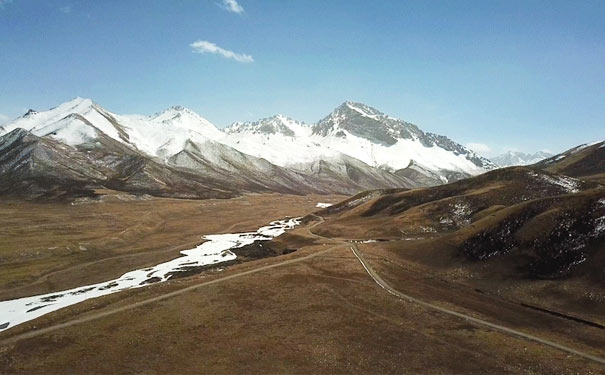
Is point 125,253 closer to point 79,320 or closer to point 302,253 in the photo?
point 302,253

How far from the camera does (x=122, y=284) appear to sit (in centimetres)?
9475

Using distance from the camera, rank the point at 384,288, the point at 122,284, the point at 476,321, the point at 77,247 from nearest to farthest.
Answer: the point at 476,321, the point at 384,288, the point at 122,284, the point at 77,247

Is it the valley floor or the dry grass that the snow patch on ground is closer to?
the valley floor

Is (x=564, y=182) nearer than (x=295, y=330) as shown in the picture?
No

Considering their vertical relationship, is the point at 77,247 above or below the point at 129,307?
above

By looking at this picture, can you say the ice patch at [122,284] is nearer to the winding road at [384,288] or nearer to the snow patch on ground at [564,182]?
the winding road at [384,288]

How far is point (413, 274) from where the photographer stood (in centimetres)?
8312

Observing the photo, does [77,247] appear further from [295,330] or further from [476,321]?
[476,321]

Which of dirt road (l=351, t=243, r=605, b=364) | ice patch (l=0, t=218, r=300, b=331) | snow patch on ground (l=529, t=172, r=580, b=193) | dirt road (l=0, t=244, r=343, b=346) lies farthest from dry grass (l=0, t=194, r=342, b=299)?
snow patch on ground (l=529, t=172, r=580, b=193)

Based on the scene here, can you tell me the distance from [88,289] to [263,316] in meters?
55.8

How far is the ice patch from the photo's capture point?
7581 cm

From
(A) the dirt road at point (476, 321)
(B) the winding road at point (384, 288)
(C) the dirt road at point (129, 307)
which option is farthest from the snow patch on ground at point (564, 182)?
(C) the dirt road at point (129, 307)

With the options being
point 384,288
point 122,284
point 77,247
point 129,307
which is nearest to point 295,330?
point 384,288

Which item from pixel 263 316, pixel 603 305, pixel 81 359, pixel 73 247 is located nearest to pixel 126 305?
Answer: pixel 81 359
